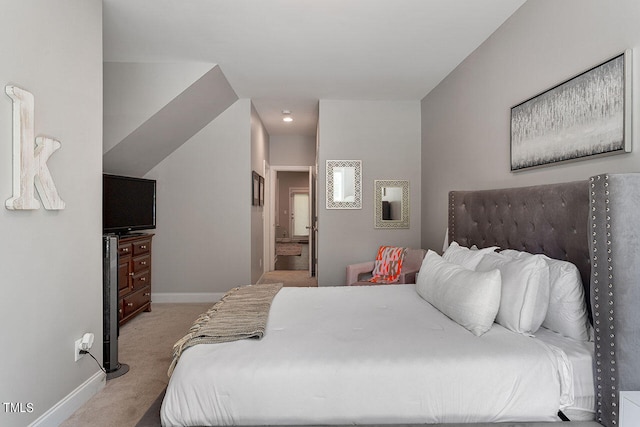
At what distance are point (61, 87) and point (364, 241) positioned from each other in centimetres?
357

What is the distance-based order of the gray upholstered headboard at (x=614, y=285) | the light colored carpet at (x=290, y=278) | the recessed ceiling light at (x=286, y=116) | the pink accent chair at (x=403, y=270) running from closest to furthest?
the gray upholstered headboard at (x=614, y=285)
the pink accent chair at (x=403, y=270)
the recessed ceiling light at (x=286, y=116)
the light colored carpet at (x=290, y=278)

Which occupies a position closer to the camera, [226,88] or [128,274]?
[128,274]

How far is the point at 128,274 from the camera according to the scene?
3.79 meters

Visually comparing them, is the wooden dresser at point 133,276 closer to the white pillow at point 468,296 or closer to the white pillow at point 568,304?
the white pillow at point 468,296

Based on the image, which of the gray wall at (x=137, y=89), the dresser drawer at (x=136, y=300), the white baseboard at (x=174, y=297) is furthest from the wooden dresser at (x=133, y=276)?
the gray wall at (x=137, y=89)

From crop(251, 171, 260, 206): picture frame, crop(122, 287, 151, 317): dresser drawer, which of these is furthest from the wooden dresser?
crop(251, 171, 260, 206): picture frame

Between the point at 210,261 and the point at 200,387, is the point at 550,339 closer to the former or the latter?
the point at 200,387

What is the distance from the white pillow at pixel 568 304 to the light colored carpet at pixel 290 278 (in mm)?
4257

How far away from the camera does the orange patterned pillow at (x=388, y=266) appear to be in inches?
160

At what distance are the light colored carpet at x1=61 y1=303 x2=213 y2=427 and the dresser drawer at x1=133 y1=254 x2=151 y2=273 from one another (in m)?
0.55

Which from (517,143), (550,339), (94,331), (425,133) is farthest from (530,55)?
(94,331)

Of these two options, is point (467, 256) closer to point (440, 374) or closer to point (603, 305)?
point (603, 305)

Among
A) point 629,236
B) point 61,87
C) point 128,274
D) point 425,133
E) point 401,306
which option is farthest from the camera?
point 425,133

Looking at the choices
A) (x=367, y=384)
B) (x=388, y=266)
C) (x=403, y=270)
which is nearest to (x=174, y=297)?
(x=388, y=266)
